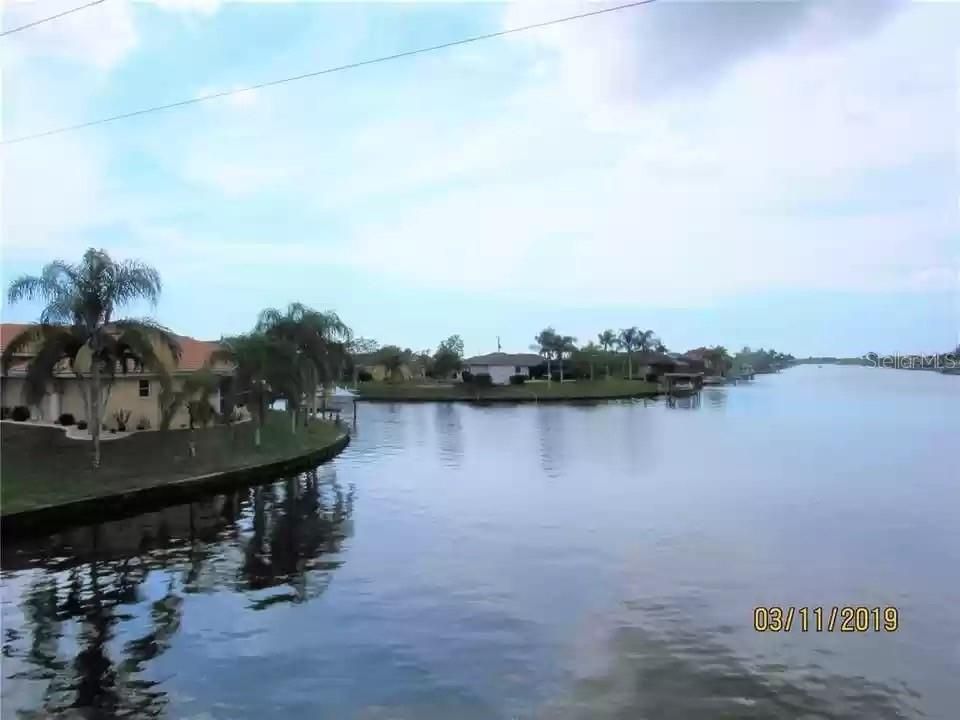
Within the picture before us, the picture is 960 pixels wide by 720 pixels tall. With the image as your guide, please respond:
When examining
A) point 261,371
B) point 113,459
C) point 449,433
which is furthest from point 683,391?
point 113,459

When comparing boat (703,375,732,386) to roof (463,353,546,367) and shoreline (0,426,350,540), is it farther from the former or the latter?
shoreline (0,426,350,540)

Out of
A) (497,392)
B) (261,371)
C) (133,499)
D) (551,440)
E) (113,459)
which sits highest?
(261,371)

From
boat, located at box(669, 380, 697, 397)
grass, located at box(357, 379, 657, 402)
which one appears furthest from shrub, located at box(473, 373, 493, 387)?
boat, located at box(669, 380, 697, 397)

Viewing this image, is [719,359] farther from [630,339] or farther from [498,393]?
[498,393]

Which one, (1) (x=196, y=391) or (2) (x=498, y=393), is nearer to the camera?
(1) (x=196, y=391)

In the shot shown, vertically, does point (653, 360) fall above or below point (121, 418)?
above

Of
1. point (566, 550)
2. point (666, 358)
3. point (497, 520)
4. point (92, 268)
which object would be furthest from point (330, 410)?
point (666, 358)

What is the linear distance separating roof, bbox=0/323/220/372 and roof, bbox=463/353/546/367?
68.2 meters

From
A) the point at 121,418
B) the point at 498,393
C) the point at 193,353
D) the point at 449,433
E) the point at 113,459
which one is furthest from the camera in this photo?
the point at 498,393

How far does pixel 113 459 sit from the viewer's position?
22641 millimetres

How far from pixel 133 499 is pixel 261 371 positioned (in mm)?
9481

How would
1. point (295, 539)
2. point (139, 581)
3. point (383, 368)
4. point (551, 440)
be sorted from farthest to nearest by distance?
1. point (383, 368)
2. point (551, 440)
3. point (295, 539)
4. point (139, 581)

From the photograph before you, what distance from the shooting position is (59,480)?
64.1 feet

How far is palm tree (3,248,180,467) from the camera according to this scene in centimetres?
2069
